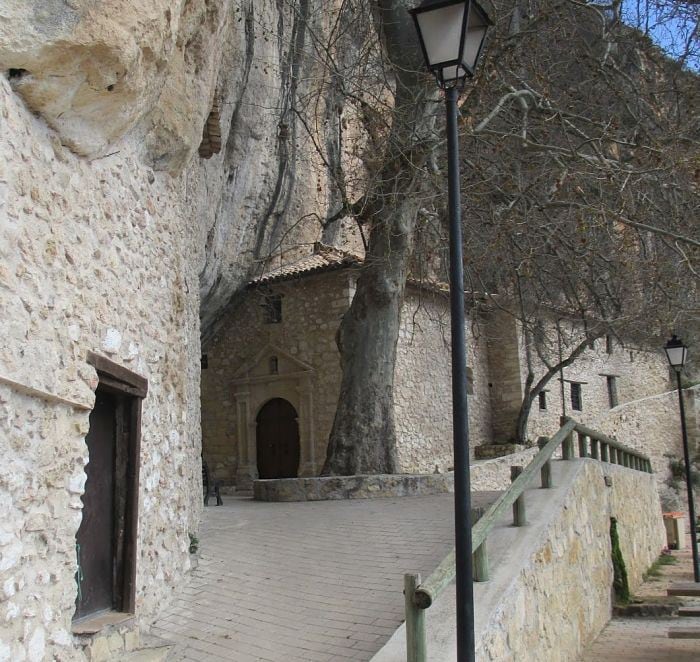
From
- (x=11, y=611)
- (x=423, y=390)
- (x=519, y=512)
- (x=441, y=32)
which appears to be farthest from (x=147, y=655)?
(x=423, y=390)

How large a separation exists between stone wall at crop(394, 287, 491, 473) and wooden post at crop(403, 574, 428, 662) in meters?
14.1

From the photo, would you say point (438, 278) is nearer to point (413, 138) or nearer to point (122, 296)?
point (413, 138)

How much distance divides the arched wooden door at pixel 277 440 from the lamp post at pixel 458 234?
14.9 meters

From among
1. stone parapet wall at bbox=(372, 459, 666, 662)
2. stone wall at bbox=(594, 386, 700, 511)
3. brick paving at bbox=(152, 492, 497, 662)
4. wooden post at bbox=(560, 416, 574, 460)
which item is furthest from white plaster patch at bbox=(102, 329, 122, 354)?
stone wall at bbox=(594, 386, 700, 511)

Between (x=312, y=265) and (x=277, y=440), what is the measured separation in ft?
15.0

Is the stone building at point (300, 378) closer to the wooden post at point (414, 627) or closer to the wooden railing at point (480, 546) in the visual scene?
the wooden railing at point (480, 546)

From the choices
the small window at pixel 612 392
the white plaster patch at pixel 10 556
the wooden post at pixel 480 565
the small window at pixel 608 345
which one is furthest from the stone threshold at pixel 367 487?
the small window at pixel 612 392

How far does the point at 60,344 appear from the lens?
366 cm

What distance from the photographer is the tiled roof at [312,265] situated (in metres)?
17.2

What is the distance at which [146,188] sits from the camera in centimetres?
522

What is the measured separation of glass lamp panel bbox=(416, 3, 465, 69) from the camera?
3.91 metres

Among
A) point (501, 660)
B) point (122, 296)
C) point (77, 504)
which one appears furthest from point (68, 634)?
point (501, 660)

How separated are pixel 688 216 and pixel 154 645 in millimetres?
8293

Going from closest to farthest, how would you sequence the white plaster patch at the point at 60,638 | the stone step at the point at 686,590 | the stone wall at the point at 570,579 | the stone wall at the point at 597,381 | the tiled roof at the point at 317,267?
1. the white plaster patch at the point at 60,638
2. the stone wall at the point at 570,579
3. the stone step at the point at 686,590
4. the tiled roof at the point at 317,267
5. the stone wall at the point at 597,381
